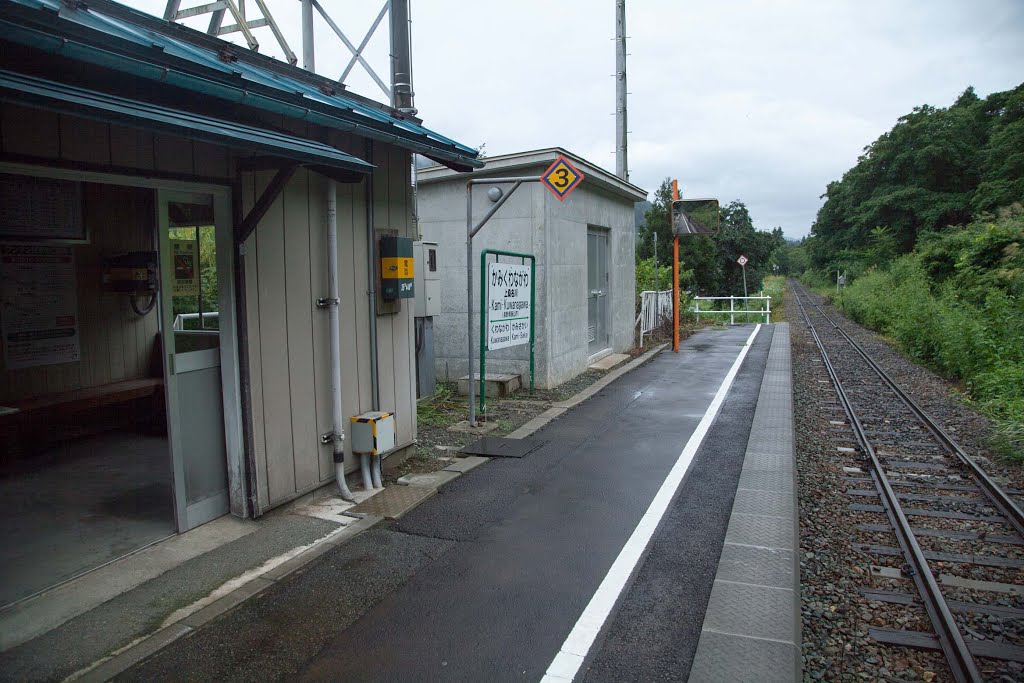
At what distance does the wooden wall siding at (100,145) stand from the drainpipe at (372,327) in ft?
4.84

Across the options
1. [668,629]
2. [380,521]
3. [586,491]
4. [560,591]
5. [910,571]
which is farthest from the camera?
[586,491]

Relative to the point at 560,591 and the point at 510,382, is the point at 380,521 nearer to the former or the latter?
the point at 560,591

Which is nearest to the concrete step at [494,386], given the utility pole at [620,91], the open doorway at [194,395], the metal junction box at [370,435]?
the metal junction box at [370,435]

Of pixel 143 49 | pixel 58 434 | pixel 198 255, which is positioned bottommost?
pixel 58 434

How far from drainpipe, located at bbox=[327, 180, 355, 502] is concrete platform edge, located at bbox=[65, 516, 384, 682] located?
2.47 feet

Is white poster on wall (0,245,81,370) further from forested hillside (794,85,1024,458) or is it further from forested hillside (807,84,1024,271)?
forested hillside (807,84,1024,271)

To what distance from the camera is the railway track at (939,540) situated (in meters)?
3.69

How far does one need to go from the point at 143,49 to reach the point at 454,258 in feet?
23.8

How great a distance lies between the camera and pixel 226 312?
470 centimetres

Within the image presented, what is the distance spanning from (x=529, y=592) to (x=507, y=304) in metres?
5.45

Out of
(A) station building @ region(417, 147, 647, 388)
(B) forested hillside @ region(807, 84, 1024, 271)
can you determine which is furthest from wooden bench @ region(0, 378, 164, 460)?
(B) forested hillside @ region(807, 84, 1024, 271)

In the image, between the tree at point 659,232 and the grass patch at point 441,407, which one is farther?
the tree at point 659,232

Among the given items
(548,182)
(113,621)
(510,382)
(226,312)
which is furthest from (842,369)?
(113,621)

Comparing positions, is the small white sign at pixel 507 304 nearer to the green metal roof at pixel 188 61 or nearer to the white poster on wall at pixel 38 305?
the green metal roof at pixel 188 61
